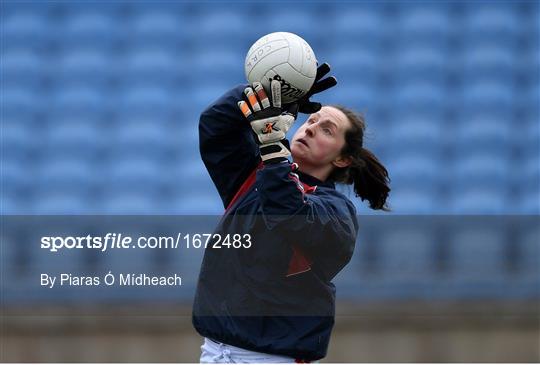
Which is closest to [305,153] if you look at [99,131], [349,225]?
[349,225]

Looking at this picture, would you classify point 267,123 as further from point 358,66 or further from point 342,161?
point 358,66

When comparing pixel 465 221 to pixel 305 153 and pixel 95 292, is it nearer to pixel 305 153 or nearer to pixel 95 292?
pixel 95 292

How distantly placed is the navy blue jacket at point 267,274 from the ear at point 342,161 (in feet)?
0.62

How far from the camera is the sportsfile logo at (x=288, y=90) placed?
105 inches

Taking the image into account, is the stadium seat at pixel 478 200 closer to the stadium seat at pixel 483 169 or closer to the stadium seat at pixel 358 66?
the stadium seat at pixel 483 169

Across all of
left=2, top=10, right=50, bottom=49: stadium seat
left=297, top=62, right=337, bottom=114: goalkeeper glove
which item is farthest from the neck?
left=2, top=10, right=50, bottom=49: stadium seat

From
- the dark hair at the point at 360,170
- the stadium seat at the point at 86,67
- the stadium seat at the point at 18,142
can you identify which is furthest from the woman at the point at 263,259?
the stadium seat at the point at 86,67

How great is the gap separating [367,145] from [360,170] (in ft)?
5.48

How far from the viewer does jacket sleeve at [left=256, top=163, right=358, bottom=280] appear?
8.24ft

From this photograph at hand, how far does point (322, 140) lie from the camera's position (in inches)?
116

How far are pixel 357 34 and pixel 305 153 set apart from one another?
4.48 m

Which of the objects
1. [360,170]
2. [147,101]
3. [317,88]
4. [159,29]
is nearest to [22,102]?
[147,101]

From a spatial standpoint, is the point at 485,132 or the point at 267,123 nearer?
the point at 267,123

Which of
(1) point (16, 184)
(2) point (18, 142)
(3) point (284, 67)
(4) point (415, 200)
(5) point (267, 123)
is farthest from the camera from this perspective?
(2) point (18, 142)
